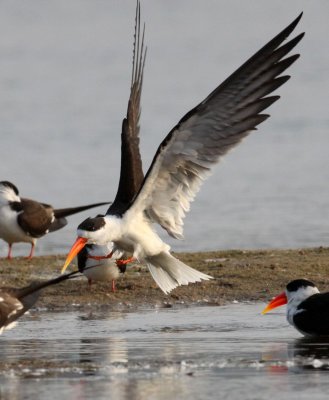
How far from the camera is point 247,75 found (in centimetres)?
948

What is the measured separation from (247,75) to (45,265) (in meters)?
3.63

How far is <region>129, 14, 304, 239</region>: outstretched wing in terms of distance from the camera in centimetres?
941

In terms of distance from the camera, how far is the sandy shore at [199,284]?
1074 centimetres

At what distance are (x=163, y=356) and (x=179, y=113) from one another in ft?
51.2

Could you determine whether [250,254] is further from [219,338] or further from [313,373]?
[313,373]

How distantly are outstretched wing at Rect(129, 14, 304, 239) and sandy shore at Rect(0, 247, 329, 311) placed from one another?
3.21 feet

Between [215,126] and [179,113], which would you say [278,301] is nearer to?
[215,126]

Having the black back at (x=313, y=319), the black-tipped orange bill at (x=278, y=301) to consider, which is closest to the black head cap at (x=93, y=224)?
the black-tipped orange bill at (x=278, y=301)

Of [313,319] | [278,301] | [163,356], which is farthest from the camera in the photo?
[278,301]

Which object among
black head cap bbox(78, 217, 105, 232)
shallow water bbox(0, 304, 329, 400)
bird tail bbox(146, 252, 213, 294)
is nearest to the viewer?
shallow water bbox(0, 304, 329, 400)

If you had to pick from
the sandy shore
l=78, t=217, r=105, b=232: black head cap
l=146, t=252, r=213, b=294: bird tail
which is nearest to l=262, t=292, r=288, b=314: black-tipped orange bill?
l=146, t=252, r=213, b=294: bird tail

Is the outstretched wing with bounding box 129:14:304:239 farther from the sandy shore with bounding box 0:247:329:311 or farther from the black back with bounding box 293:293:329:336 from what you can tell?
the black back with bounding box 293:293:329:336

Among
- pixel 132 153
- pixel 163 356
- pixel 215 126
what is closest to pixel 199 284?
pixel 132 153

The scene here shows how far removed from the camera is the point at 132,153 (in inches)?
442
